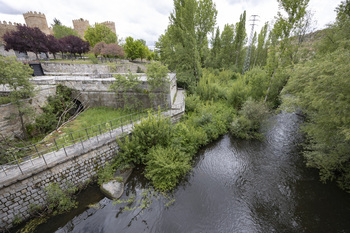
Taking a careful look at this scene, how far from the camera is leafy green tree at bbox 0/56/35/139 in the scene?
23.0 ft

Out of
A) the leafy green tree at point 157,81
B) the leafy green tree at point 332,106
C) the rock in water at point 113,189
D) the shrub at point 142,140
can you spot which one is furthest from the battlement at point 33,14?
the leafy green tree at point 332,106

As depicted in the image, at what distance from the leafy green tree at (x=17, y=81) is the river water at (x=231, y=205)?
5.87m

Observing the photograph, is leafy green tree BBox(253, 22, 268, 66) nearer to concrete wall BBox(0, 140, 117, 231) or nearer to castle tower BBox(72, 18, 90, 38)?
concrete wall BBox(0, 140, 117, 231)

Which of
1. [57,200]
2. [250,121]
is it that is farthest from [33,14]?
[250,121]

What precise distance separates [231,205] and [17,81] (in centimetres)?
1288

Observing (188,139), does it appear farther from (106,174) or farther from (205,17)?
(205,17)

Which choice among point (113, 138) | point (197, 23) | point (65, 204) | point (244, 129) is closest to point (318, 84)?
point (244, 129)

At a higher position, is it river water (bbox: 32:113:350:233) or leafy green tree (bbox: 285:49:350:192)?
leafy green tree (bbox: 285:49:350:192)

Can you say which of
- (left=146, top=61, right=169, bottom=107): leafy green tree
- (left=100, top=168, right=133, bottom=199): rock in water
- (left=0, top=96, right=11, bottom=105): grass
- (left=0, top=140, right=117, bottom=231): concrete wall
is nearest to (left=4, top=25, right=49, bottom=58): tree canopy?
(left=0, top=96, right=11, bottom=105): grass

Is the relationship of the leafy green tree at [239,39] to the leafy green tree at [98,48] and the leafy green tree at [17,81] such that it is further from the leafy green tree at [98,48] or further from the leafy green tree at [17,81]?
the leafy green tree at [17,81]

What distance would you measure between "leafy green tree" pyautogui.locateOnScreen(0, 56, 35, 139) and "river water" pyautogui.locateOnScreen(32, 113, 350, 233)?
5869 millimetres

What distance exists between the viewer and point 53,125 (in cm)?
935

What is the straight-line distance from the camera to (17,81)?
7.39m

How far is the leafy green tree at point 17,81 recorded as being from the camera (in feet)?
23.0
